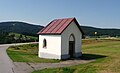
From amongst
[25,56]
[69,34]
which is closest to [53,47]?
[69,34]

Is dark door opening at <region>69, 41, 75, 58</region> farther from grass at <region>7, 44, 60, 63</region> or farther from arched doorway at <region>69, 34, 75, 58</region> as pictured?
grass at <region>7, 44, 60, 63</region>

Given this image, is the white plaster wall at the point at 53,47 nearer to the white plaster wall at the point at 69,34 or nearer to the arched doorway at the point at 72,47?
the white plaster wall at the point at 69,34

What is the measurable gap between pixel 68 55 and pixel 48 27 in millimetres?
4858

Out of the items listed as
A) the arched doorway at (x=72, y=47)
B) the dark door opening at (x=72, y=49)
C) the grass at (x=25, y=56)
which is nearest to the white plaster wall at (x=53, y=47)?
the grass at (x=25, y=56)

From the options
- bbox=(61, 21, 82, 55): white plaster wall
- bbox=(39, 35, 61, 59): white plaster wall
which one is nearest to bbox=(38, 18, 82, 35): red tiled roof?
bbox=(61, 21, 82, 55): white plaster wall

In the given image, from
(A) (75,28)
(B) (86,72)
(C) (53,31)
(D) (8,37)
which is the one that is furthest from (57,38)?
(D) (8,37)

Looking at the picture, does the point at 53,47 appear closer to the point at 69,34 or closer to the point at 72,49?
the point at 69,34

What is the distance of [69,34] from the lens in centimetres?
2922

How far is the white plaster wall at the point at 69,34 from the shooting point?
2831 centimetres

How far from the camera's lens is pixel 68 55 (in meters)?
28.9

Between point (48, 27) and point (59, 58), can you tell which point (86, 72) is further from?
point (48, 27)

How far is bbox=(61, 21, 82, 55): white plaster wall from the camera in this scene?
92.9 ft

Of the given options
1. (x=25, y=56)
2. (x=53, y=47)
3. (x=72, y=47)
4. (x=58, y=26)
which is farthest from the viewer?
(x=25, y=56)

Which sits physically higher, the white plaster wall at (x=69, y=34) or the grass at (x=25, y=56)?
the white plaster wall at (x=69, y=34)
